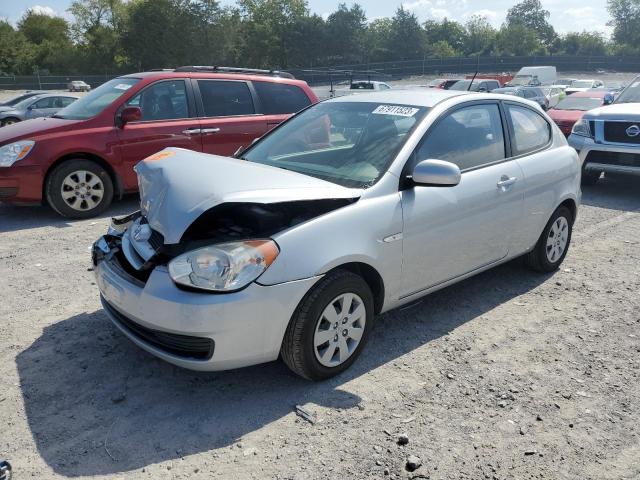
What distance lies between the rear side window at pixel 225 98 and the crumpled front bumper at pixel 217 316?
4.91 metres

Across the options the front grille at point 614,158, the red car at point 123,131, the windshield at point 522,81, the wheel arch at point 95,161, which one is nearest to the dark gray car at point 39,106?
the red car at point 123,131

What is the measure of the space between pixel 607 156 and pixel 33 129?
26.5 feet

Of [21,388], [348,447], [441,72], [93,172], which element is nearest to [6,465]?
[21,388]

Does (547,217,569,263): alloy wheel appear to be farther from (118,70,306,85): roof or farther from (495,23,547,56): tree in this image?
(495,23,547,56): tree

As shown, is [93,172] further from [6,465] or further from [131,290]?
[6,465]

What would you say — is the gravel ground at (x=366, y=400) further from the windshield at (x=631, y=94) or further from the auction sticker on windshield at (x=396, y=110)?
the windshield at (x=631, y=94)

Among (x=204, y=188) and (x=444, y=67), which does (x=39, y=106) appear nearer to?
(x=204, y=188)

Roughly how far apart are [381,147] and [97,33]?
89950 millimetres

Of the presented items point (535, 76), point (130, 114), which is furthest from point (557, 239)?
point (535, 76)

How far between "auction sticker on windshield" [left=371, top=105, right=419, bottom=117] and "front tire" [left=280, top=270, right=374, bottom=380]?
1.37 meters

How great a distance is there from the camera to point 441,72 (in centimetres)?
5581

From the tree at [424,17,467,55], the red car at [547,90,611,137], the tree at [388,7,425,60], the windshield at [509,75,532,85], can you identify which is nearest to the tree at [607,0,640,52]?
the tree at [424,17,467,55]

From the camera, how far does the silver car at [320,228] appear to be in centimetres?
290

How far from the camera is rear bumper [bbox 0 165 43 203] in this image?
6355 millimetres
